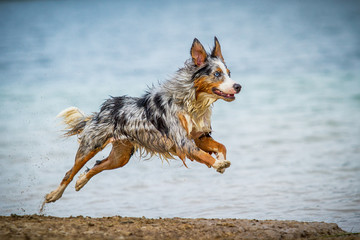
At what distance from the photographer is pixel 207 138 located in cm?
679

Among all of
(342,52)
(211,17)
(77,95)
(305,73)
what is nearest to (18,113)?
(77,95)

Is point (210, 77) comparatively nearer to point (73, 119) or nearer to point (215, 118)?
point (73, 119)

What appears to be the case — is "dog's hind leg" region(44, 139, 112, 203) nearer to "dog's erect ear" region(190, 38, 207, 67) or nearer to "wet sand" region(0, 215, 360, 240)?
"wet sand" region(0, 215, 360, 240)

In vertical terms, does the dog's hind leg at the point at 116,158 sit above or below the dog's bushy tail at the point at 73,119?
below

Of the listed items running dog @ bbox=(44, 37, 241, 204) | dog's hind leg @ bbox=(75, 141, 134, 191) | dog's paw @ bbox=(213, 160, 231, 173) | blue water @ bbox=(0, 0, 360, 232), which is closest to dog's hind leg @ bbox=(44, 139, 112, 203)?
running dog @ bbox=(44, 37, 241, 204)

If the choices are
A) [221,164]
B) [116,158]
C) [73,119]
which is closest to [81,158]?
[116,158]

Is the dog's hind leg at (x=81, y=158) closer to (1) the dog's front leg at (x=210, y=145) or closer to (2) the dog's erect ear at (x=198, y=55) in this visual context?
(1) the dog's front leg at (x=210, y=145)

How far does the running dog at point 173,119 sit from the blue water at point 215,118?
396 millimetres

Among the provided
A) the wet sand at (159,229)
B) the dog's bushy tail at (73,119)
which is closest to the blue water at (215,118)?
the wet sand at (159,229)

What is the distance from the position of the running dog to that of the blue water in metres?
0.40

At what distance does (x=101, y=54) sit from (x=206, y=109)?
898 inches

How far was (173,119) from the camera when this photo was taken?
649 cm

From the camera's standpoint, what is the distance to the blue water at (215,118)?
8562 millimetres

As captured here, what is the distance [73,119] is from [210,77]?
1990mm
